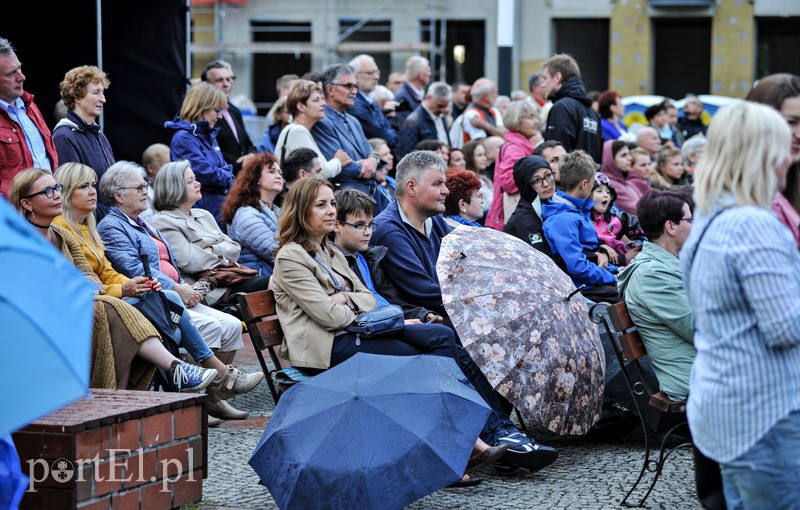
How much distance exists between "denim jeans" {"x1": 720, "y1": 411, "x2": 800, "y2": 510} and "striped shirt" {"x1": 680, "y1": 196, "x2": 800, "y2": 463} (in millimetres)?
32

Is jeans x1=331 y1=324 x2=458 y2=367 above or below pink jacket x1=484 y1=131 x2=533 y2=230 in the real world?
below

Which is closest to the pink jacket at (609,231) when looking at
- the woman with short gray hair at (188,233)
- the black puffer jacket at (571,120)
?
the black puffer jacket at (571,120)

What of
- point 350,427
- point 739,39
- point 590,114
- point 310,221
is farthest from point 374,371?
point 739,39

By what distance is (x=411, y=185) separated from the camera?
7012 mm

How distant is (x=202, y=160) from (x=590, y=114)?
3693mm

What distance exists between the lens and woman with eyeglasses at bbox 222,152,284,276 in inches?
333

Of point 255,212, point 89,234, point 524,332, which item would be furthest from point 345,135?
point 524,332

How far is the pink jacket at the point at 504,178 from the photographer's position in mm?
9711

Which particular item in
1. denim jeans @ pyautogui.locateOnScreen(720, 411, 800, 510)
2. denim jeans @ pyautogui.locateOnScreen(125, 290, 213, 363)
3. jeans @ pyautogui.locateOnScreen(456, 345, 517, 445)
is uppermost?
denim jeans @ pyautogui.locateOnScreen(720, 411, 800, 510)

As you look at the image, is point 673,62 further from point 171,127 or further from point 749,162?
point 749,162

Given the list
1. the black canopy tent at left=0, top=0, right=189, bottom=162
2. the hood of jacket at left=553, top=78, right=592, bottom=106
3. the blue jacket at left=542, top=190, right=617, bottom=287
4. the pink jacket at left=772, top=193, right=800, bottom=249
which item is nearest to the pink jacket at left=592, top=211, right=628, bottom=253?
the blue jacket at left=542, top=190, right=617, bottom=287

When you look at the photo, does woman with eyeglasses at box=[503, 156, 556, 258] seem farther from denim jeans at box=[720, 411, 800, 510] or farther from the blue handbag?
denim jeans at box=[720, 411, 800, 510]

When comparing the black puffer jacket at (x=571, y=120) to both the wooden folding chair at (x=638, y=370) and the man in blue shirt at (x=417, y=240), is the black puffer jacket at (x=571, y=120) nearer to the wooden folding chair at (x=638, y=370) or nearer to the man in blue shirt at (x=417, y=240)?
the man in blue shirt at (x=417, y=240)

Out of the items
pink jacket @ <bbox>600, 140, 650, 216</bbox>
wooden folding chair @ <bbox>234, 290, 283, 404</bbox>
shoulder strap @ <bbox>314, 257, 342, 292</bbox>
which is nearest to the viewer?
wooden folding chair @ <bbox>234, 290, 283, 404</bbox>
